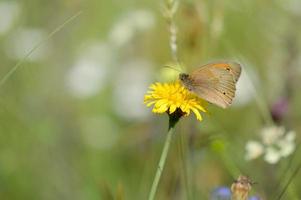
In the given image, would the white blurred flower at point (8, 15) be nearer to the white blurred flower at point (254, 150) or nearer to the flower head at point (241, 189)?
the white blurred flower at point (254, 150)

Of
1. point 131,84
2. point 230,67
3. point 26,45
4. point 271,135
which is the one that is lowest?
point 230,67

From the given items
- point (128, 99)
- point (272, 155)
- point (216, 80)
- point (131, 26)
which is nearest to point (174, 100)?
point (216, 80)

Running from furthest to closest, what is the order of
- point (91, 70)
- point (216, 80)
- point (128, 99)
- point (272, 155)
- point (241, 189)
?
point (91, 70) < point (128, 99) < point (272, 155) < point (216, 80) < point (241, 189)

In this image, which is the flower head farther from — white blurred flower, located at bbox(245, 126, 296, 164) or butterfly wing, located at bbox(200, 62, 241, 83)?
white blurred flower, located at bbox(245, 126, 296, 164)

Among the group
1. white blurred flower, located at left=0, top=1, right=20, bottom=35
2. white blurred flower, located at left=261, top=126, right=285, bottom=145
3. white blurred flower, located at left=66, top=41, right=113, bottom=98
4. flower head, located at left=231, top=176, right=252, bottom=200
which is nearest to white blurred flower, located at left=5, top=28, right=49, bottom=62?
white blurred flower, located at left=0, top=1, right=20, bottom=35

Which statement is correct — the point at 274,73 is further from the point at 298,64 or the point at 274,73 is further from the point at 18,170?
the point at 18,170

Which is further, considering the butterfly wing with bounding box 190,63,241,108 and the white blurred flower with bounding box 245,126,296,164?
the white blurred flower with bounding box 245,126,296,164

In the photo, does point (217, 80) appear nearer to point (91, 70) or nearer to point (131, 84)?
point (131, 84)
